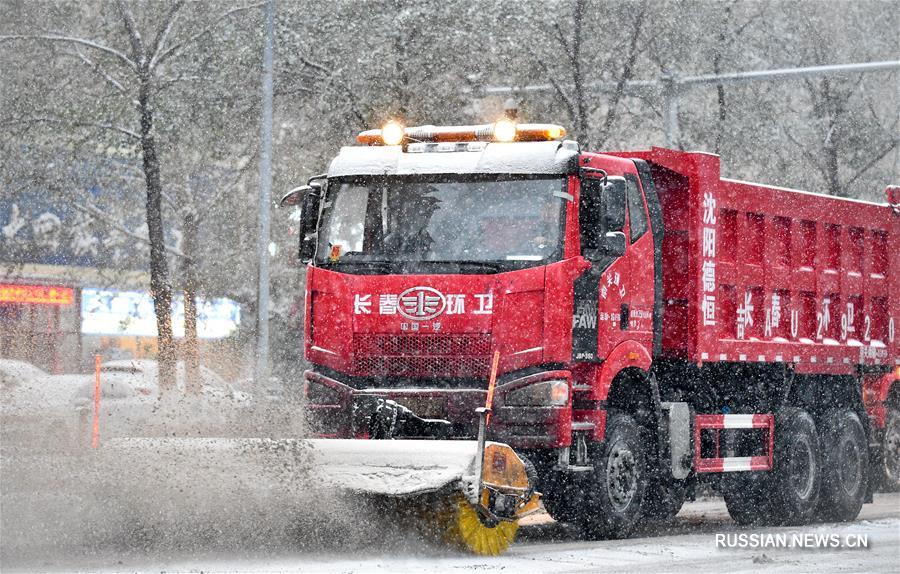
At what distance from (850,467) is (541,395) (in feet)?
19.3

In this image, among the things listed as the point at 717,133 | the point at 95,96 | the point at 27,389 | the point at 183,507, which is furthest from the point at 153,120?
the point at 183,507

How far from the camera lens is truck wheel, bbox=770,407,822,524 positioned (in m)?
15.6

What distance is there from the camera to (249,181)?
28.1 m

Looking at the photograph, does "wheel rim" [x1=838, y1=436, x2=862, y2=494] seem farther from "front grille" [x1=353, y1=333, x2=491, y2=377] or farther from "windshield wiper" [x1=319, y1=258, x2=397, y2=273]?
"windshield wiper" [x1=319, y1=258, x2=397, y2=273]

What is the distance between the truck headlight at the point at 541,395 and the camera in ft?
39.2

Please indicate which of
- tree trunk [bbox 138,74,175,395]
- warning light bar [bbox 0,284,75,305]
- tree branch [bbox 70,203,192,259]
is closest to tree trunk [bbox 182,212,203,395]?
tree branch [bbox 70,203,192,259]

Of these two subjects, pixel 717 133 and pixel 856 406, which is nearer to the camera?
pixel 856 406

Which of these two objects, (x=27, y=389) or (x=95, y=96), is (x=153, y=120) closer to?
(x=95, y=96)

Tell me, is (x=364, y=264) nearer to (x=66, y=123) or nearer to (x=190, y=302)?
(x=66, y=123)

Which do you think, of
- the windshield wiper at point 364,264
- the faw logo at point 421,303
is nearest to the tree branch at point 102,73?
the windshield wiper at point 364,264

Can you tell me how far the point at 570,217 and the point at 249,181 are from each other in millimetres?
16515

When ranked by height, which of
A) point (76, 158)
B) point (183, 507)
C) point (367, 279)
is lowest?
point (183, 507)

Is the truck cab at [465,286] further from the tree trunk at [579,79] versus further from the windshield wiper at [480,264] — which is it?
the tree trunk at [579,79]

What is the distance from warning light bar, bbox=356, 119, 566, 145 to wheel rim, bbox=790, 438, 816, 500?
15.4 feet
